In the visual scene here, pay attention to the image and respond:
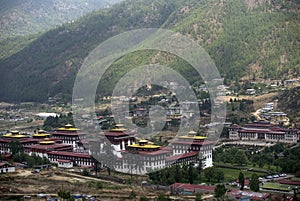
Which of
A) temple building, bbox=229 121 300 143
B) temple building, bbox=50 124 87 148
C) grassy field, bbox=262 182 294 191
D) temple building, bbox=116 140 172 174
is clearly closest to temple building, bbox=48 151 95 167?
temple building, bbox=116 140 172 174

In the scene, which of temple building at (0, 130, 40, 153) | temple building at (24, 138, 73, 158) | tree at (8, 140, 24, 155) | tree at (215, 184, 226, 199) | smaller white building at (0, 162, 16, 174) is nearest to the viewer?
tree at (215, 184, 226, 199)

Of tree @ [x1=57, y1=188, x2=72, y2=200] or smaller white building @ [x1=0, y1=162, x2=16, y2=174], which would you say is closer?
tree @ [x1=57, y1=188, x2=72, y2=200]

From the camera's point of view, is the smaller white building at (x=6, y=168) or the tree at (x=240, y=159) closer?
the smaller white building at (x=6, y=168)

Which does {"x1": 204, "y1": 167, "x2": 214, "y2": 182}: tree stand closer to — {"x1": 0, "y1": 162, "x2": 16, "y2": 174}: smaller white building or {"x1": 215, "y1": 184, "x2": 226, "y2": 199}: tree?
{"x1": 215, "y1": 184, "x2": 226, "y2": 199}: tree

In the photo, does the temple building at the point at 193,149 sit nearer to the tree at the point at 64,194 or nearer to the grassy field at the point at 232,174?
the grassy field at the point at 232,174

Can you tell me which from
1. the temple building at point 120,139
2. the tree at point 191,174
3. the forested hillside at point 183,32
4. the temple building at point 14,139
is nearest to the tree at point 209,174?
the tree at point 191,174

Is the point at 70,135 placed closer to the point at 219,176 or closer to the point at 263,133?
the point at 263,133
